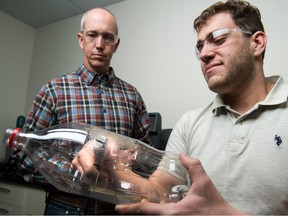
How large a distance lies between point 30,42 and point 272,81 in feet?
9.96

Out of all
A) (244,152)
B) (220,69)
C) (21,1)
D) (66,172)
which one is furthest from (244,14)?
(21,1)

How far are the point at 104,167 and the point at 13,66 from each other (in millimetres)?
2667

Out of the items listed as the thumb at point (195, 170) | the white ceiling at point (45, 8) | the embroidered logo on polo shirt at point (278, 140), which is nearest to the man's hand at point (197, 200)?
the thumb at point (195, 170)

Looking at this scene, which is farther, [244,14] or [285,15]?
[285,15]

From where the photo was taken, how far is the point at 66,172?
0.77 meters

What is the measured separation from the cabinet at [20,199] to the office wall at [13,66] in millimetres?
857

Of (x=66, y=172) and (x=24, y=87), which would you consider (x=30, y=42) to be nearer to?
(x=24, y=87)

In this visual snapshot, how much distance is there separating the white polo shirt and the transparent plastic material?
123 mm

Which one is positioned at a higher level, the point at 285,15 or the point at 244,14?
the point at 285,15

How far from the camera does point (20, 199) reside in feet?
6.39

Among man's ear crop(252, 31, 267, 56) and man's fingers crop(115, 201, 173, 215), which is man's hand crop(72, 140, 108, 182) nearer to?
man's fingers crop(115, 201, 173, 215)

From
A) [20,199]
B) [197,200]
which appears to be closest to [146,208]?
[197,200]

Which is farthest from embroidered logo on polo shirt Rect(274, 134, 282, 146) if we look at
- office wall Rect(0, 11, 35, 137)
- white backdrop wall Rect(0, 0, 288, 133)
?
office wall Rect(0, 11, 35, 137)

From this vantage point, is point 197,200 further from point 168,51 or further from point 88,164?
point 168,51
